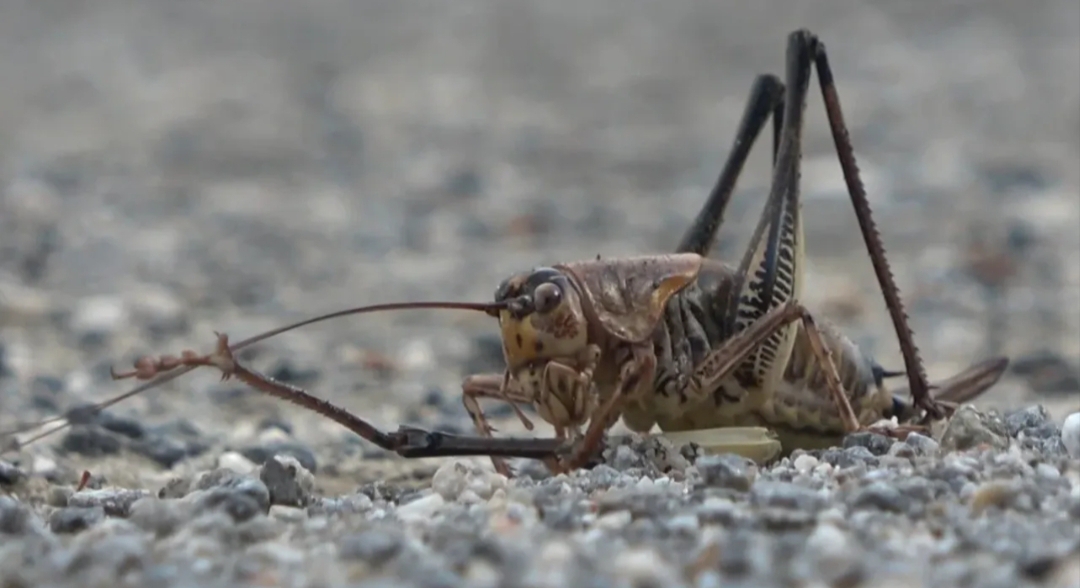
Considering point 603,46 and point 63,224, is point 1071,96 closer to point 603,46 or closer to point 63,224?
point 603,46

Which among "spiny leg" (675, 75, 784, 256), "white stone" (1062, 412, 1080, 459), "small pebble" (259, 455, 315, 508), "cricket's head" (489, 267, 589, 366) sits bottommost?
"white stone" (1062, 412, 1080, 459)

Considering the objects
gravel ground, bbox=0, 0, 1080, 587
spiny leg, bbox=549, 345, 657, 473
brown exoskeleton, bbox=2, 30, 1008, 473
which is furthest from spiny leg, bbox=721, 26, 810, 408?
gravel ground, bbox=0, 0, 1080, 587

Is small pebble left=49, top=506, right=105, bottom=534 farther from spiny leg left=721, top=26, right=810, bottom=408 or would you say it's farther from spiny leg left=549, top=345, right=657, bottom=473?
spiny leg left=721, top=26, right=810, bottom=408

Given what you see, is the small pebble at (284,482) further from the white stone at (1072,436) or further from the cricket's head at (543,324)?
the white stone at (1072,436)

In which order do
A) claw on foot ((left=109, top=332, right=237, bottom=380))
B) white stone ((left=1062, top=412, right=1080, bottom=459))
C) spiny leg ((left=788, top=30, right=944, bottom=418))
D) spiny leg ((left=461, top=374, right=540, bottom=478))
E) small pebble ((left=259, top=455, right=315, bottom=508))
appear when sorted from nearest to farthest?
claw on foot ((left=109, top=332, right=237, bottom=380)) < white stone ((left=1062, top=412, right=1080, bottom=459)) < small pebble ((left=259, top=455, right=315, bottom=508)) < spiny leg ((left=461, top=374, right=540, bottom=478)) < spiny leg ((left=788, top=30, right=944, bottom=418))

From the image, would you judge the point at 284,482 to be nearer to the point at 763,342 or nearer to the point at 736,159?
the point at 763,342

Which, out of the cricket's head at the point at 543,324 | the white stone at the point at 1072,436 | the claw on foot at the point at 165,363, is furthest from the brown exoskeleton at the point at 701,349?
the white stone at the point at 1072,436
